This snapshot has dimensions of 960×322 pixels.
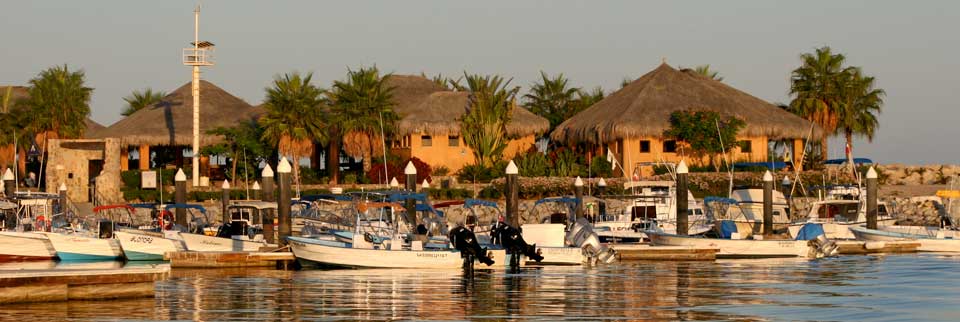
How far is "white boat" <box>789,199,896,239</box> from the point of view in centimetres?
4975

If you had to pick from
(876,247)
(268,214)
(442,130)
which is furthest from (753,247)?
(442,130)

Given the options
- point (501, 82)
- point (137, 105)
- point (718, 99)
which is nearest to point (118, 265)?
point (501, 82)

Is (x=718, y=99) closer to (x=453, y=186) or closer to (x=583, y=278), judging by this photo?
(x=453, y=186)

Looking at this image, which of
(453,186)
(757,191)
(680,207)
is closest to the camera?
(680,207)

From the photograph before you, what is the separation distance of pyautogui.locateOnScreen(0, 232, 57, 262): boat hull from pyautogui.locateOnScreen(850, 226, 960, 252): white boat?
82.7 feet

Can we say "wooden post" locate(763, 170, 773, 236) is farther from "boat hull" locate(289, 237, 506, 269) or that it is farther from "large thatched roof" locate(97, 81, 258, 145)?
"large thatched roof" locate(97, 81, 258, 145)

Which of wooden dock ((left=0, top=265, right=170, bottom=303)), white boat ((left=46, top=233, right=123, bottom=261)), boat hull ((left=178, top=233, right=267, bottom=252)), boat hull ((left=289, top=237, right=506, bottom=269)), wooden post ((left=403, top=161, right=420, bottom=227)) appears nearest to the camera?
wooden dock ((left=0, top=265, right=170, bottom=303))

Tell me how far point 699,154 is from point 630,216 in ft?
54.7

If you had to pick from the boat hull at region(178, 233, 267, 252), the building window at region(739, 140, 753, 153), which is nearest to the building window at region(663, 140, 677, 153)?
the building window at region(739, 140, 753, 153)

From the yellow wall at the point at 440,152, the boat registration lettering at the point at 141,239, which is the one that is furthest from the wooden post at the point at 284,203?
the yellow wall at the point at 440,152

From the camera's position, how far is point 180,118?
71.4 meters

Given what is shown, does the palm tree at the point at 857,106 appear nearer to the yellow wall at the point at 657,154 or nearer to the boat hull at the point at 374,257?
the yellow wall at the point at 657,154

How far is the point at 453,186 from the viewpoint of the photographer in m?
61.7

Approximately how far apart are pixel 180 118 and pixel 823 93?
31110 mm
